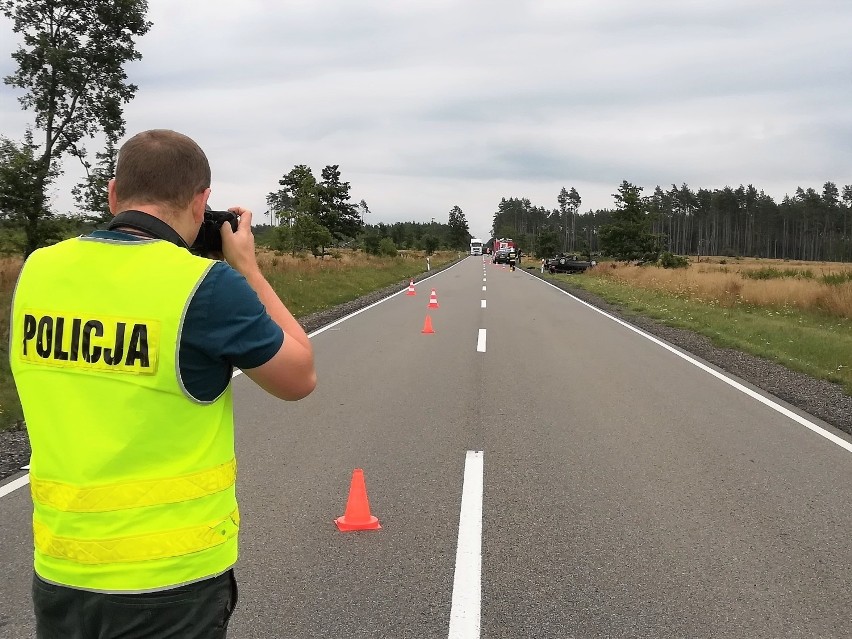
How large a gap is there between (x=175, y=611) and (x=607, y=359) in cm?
1108

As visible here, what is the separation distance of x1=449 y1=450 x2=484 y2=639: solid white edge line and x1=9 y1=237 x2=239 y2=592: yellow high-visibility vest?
2.11 metres

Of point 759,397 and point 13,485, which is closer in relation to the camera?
point 13,485

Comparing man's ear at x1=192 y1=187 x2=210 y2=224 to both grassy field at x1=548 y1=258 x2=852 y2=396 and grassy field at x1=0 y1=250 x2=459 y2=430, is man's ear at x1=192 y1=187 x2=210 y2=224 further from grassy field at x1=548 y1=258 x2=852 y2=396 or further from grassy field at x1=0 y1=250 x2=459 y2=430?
grassy field at x1=548 y1=258 x2=852 y2=396

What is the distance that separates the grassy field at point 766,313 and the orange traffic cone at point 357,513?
804 cm

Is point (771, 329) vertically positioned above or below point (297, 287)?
below

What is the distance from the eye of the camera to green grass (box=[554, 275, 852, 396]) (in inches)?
487

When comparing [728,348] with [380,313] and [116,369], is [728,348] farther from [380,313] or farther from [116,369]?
[116,369]

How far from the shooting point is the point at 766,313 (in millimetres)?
21703

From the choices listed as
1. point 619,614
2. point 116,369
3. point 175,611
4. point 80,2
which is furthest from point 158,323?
point 80,2

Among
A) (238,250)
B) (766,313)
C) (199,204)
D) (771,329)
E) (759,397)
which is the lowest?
(759,397)

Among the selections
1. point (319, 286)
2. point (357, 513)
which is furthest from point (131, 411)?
point (319, 286)

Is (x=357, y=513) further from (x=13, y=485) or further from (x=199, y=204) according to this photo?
(x=199, y=204)

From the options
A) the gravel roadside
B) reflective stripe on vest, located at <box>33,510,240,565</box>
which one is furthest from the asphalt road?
reflective stripe on vest, located at <box>33,510,240,565</box>

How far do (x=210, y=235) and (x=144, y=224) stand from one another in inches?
10.9
